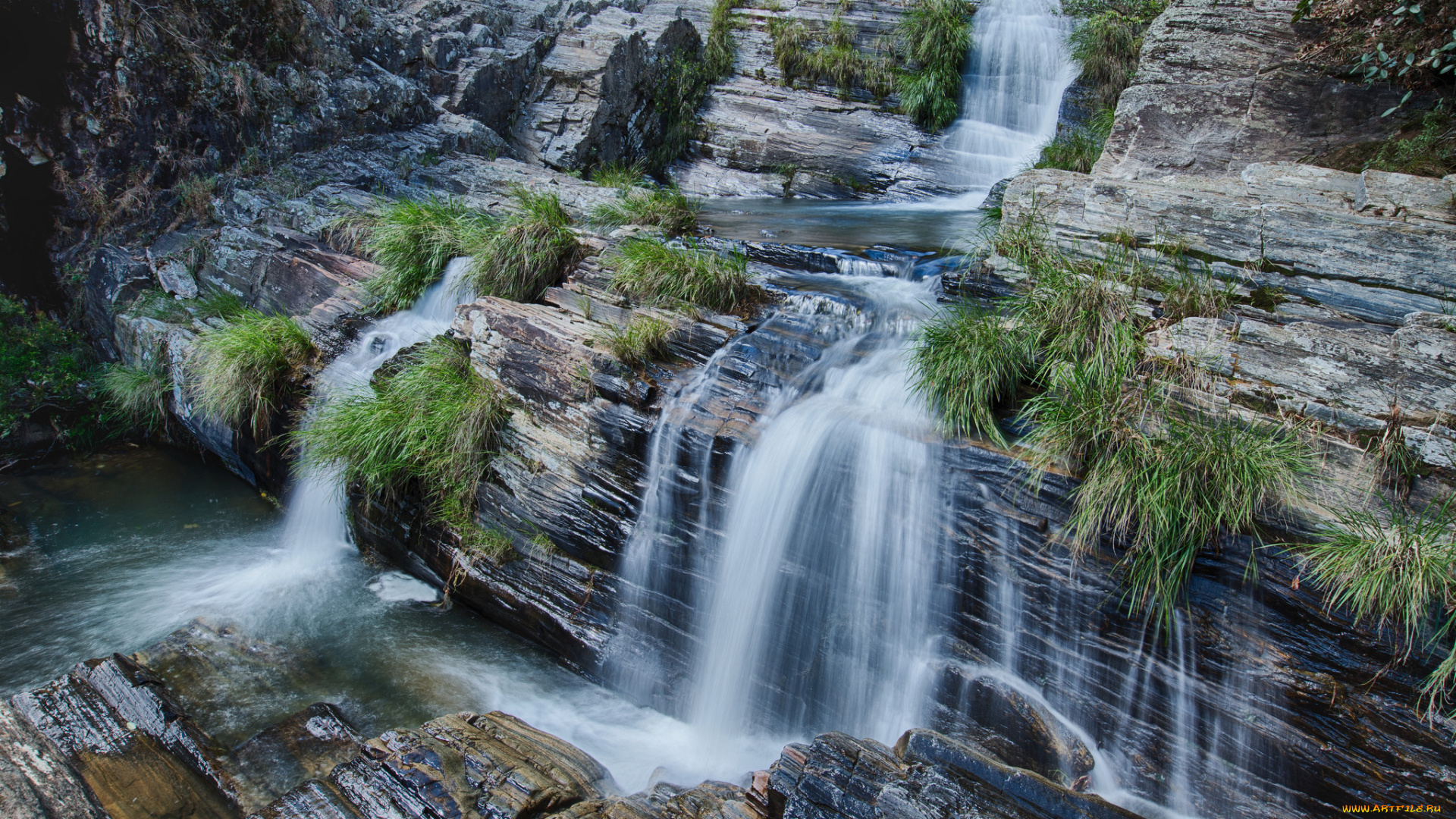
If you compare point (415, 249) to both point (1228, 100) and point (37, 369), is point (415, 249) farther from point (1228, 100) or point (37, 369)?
point (1228, 100)

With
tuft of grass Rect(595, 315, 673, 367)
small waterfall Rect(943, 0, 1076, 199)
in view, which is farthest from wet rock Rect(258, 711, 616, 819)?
small waterfall Rect(943, 0, 1076, 199)

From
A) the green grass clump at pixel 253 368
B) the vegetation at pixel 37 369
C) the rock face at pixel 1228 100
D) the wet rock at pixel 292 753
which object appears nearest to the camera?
the wet rock at pixel 292 753

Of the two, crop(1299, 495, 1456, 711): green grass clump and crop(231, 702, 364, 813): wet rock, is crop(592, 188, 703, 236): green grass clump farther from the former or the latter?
crop(1299, 495, 1456, 711): green grass clump

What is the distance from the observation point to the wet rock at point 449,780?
387cm

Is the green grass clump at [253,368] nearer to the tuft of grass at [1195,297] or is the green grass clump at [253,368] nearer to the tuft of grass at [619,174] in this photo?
the tuft of grass at [619,174]

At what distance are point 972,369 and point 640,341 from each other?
2.63 metres

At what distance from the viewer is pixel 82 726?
14.8ft

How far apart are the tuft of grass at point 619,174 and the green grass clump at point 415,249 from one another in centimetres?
235

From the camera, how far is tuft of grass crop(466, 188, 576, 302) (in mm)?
7402

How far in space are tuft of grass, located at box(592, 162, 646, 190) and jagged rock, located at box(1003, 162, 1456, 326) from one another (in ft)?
18.4

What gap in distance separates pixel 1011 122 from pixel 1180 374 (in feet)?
28.3

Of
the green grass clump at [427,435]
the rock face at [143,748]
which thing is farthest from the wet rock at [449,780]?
the green grass clump at [427,435]

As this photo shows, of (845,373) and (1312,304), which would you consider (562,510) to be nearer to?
(845,373)

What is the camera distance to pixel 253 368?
292 inches
